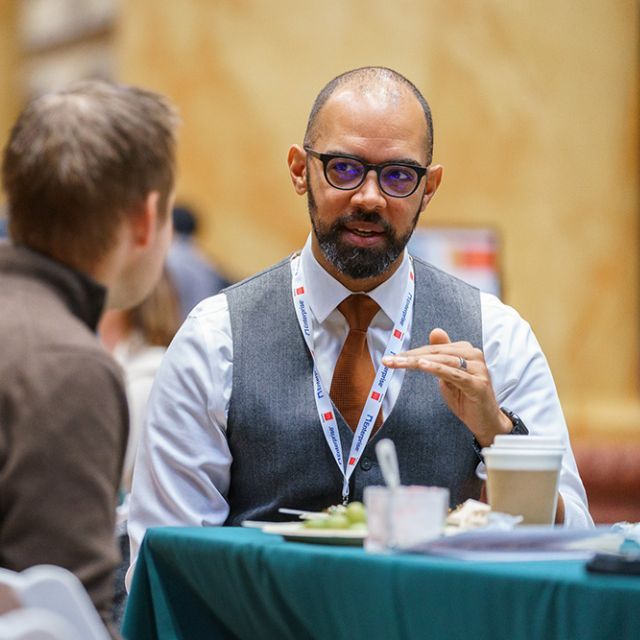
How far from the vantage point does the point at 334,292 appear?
2.96 m

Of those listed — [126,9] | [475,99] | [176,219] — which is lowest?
[176,219]

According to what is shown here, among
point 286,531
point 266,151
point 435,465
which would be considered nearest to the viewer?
point 286,531

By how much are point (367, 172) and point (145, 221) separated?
2.90 feet

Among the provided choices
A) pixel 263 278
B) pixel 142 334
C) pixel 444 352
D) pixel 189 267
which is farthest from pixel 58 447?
pixel 189 267

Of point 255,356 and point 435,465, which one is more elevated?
point 255,356

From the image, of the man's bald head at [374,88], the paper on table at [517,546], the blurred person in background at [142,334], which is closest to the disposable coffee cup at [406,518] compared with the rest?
the paper on table at [517,546]

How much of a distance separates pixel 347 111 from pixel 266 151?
16.6ft

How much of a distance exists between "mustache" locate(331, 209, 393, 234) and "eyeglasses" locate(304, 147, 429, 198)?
5 centimetres

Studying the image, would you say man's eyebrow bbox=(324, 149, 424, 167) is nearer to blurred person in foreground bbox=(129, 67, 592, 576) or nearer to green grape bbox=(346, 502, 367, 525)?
blurred person in foreground bbox=(129, 67, 592, 576)

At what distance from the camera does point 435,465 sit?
2.91 m

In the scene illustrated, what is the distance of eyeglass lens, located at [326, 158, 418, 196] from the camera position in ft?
9.33

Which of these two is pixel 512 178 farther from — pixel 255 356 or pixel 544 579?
pixel 544 579

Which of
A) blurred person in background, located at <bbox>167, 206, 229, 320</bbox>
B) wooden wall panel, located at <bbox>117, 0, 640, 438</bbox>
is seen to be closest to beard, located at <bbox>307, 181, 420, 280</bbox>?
blurred person in background, located at <bbox>167, 206, 229, 320</bbox>

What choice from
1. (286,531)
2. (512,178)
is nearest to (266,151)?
(512,178)
